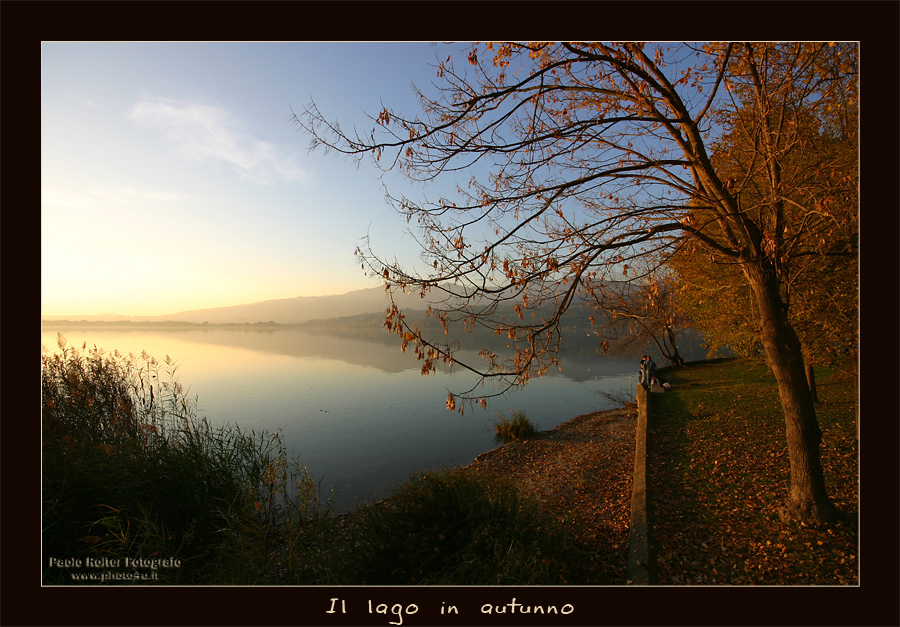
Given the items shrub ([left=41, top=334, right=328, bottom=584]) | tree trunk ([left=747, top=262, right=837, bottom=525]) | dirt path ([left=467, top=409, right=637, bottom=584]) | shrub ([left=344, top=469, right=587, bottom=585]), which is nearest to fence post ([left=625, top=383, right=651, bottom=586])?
dirt path ([left=467, top=409, right=637, bottom=584])

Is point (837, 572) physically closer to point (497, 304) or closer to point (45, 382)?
point (497, 304)

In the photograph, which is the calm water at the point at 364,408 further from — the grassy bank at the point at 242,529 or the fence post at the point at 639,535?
the fence post at the point at 639,535

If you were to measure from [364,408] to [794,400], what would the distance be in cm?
1476

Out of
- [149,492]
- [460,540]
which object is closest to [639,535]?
[460,540]

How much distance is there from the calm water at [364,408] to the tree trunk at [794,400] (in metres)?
5.60

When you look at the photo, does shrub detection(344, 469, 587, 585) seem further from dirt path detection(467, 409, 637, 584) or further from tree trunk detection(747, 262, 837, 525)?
tree trunk detection(747, 262, 837, 525)

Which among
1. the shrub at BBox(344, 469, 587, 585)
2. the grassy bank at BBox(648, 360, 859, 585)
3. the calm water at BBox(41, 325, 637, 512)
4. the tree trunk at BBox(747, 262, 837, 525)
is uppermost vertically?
the tree trunk at BBox(747, 262, 837, 525)

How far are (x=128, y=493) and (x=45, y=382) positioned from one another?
4.35 metres

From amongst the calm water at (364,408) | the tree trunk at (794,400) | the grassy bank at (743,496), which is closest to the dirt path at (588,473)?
the grassy bank at (743,496)

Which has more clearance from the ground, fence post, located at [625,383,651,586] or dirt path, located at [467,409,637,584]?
fence post, located at [625,383,651,586]

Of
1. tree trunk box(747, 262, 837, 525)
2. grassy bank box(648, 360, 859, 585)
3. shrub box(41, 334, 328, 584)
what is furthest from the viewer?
tree trunk box(747, 262, 837, 525)

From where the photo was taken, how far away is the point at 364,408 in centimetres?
1725

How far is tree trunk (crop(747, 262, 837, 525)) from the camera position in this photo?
5.01 metres

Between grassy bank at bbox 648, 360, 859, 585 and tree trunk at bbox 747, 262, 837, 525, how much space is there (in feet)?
1.27
